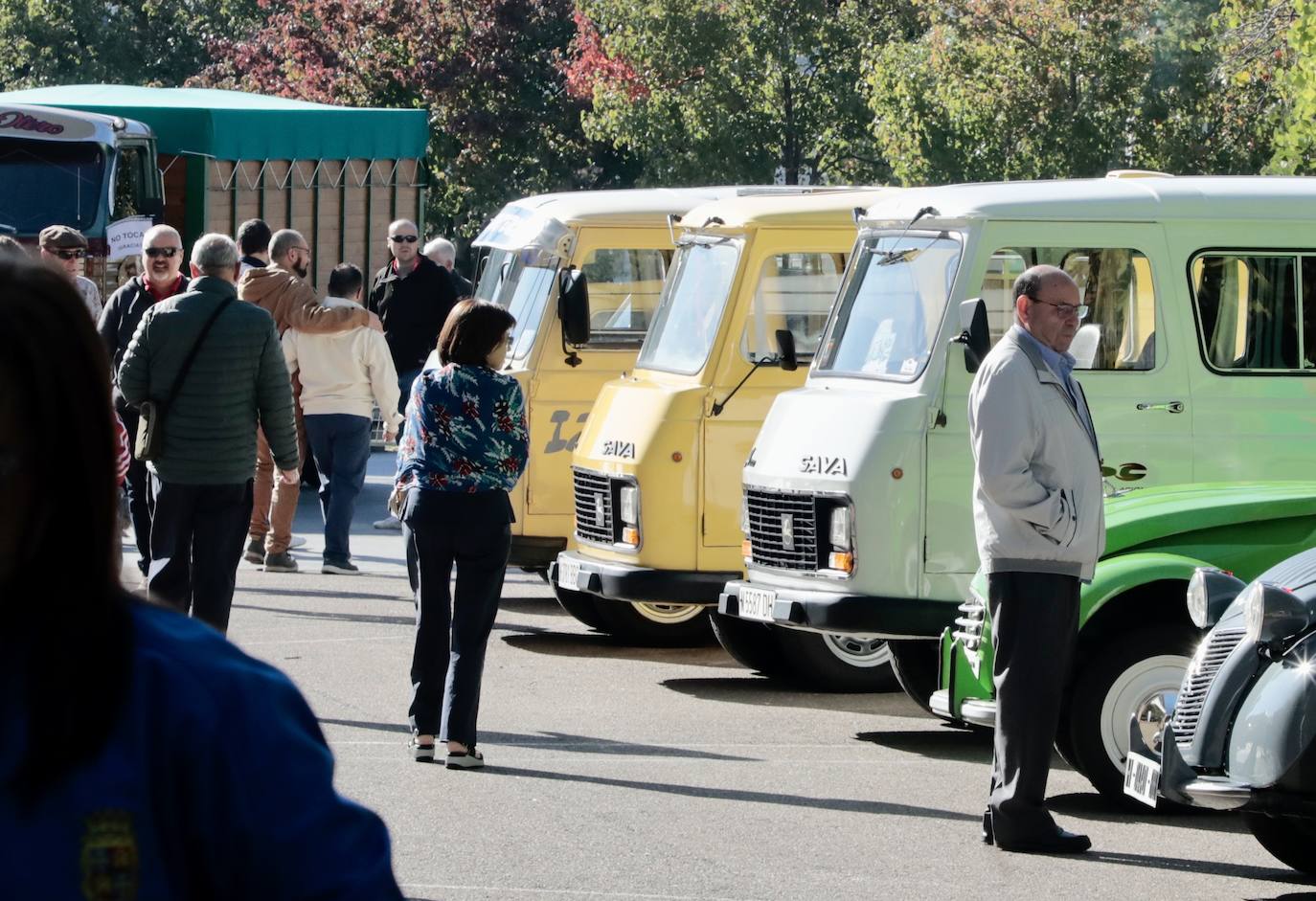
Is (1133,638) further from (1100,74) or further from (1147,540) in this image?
(1100,74)

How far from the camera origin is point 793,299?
420 inches

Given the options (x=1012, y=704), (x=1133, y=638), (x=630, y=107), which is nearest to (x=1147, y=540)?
(x=1133, y=638)

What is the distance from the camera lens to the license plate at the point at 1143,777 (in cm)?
659

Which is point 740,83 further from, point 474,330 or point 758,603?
point 474,330

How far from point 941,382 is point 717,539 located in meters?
1.93

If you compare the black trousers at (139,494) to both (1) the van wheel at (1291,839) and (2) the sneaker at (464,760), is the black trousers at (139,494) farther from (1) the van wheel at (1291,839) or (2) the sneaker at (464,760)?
(1) the van wheel at (1291,839)

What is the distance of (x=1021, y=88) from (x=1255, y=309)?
19.5 metres

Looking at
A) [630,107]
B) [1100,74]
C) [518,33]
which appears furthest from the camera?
[518,33]

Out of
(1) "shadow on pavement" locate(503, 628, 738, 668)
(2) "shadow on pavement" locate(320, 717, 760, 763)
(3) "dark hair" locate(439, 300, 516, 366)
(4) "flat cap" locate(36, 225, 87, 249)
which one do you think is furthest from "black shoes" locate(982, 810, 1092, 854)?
(4) "flat cap" locate(36, 225, 87, 249)

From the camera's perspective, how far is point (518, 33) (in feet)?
131

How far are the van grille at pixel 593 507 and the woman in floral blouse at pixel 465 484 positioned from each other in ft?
8.66

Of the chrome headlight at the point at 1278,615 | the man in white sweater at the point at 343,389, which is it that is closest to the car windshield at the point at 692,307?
the man in white sweater at the point at 343,389

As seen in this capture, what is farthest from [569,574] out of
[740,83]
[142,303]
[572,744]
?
[740,83]

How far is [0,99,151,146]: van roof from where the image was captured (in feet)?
64.2
